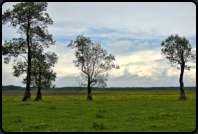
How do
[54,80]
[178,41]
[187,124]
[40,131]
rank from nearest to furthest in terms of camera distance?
1. [40,131]
2. [187,124]
3. [54,80]
4. [178,41]

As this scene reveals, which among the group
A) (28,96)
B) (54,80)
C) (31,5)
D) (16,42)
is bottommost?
(28,96)

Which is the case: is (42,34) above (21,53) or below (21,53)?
above

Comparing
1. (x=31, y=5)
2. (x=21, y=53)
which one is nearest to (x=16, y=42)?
(x=21, y=53)

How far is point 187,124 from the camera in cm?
1594

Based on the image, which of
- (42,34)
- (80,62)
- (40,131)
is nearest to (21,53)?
(42,34)

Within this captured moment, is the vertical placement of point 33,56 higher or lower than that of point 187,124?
higher

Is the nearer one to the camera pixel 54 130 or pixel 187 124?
pixel 54 130

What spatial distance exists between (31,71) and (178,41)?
36367mm

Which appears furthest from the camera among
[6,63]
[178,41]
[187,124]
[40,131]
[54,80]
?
[178,41]

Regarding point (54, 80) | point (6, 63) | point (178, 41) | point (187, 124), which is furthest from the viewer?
point (178, 41)

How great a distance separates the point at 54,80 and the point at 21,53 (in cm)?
955

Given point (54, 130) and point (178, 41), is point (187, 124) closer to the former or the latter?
point (54, 130)

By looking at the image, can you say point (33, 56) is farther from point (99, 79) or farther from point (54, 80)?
point (99, 79)

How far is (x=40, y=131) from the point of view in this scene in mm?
13680
